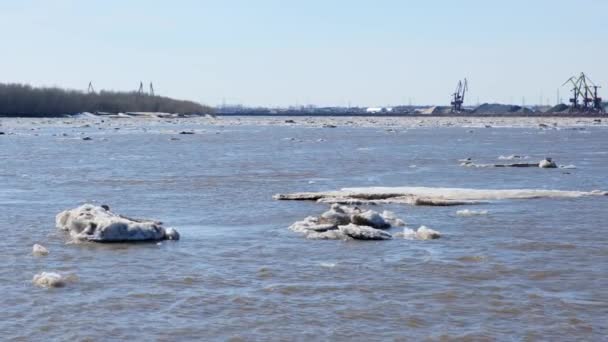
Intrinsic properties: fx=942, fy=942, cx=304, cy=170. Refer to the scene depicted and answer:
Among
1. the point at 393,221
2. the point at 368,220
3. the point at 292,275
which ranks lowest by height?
the point at 292,275

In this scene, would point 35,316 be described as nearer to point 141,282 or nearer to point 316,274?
point 141,282

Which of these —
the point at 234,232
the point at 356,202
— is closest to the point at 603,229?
the point at 356,202

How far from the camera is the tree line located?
13738 centimetres

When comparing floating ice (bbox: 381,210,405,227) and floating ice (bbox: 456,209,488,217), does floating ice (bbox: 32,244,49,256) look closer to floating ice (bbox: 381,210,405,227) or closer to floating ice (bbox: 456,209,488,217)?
floating ice (bbox: 381,210,405,227)

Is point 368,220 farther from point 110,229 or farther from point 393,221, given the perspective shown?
point 110,229

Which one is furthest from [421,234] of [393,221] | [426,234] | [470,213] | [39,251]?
[39,251]

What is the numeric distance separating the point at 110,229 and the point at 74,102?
13615 centimetres

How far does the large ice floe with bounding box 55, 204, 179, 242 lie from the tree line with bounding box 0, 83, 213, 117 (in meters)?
125

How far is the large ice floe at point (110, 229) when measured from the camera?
Result: 15711mm

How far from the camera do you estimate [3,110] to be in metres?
136

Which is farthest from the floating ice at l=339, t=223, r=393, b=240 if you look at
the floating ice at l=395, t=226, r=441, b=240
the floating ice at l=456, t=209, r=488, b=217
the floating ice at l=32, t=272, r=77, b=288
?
the floating ice at l=32, t=272, r=77, b=288

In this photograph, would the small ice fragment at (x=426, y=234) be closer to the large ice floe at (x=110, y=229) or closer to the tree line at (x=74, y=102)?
the large ice floe at (x=110, y=229)

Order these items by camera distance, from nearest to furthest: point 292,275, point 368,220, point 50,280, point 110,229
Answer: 1. point 50,280
2. point 292,275
3. point 110,229
4. point 368,220

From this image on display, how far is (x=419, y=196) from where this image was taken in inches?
843
